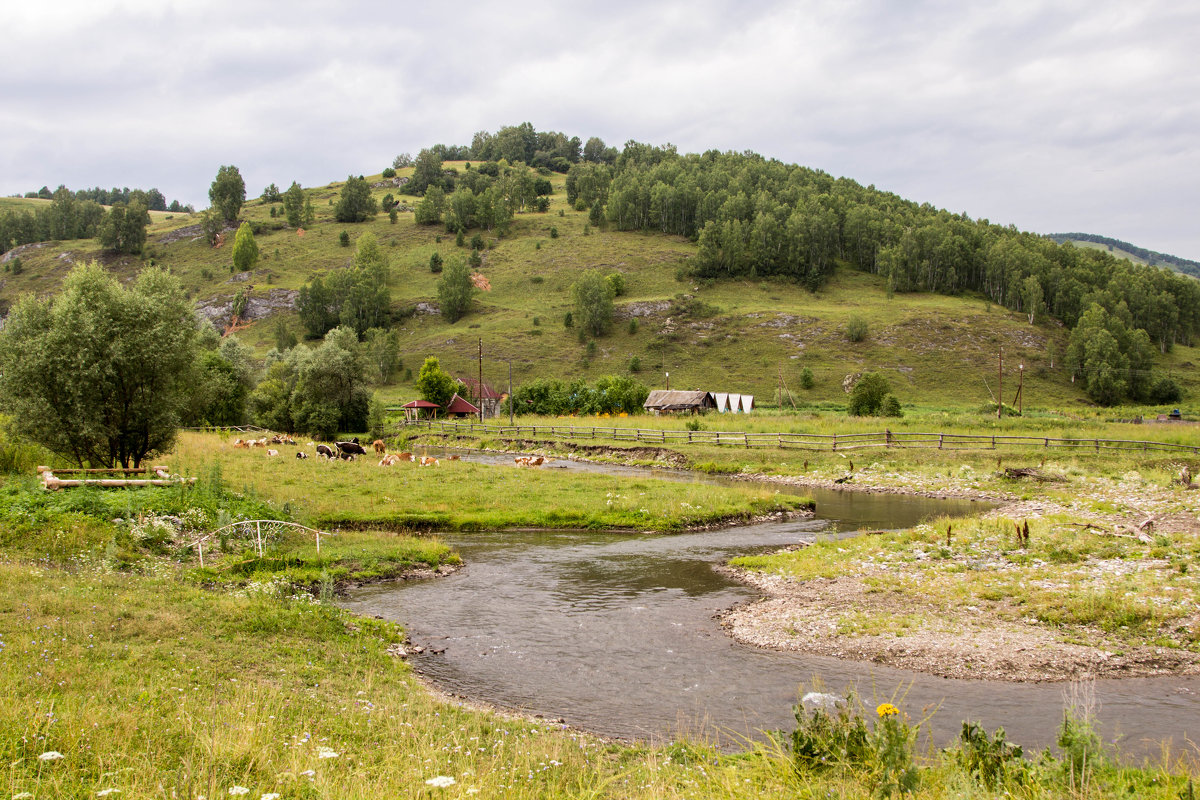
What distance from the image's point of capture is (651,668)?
12375 millimetres

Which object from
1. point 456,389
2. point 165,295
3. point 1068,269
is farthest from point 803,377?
point 165,295

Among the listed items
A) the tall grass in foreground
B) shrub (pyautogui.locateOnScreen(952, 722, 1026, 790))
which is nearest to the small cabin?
the tall grass in foreground

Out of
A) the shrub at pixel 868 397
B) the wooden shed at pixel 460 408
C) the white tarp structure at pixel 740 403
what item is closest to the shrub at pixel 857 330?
the white tarp structure at pixel 740 403

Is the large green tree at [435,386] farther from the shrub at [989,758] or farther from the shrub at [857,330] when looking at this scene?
the shrub at [989,758]

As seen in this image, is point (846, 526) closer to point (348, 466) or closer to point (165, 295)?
point (348, 466)

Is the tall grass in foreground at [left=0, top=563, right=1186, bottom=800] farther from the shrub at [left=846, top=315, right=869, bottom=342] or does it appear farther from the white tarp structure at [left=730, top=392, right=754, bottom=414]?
the shrub at [left=846, top=315, right=869, bottom=342]

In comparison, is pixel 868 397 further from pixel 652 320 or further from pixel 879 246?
pixel 879 246

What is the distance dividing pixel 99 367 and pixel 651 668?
831 inches

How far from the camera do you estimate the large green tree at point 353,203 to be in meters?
176

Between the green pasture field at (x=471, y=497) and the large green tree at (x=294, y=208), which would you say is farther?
the large green tree at (x=294, y=208)

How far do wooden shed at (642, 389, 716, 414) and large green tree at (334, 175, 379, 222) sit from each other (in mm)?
122351

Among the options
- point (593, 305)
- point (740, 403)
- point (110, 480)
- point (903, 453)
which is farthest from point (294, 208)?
point (110, 480)

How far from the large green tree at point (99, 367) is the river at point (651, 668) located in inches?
516

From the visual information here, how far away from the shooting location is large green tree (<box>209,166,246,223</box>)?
561 ft
